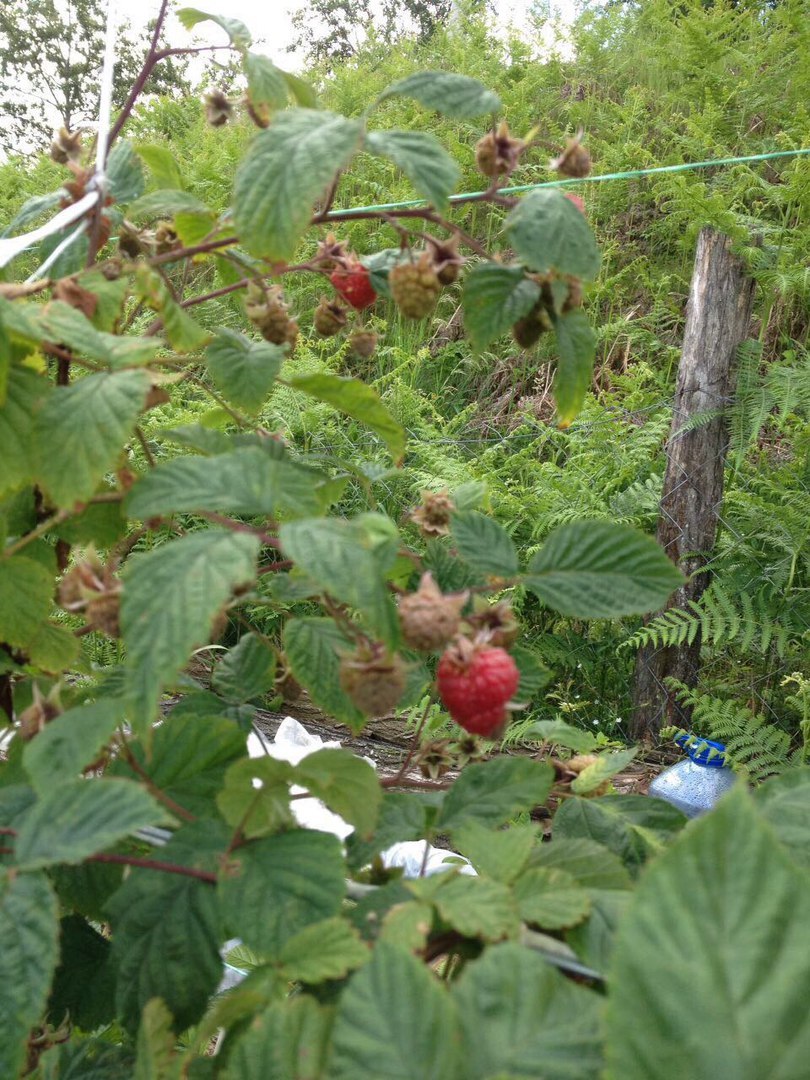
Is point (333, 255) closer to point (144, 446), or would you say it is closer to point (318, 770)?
point (144, 446)

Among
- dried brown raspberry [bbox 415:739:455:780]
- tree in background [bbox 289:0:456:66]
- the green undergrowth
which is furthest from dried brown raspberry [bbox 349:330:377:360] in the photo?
tree in background [bbox 289:0:456:66]

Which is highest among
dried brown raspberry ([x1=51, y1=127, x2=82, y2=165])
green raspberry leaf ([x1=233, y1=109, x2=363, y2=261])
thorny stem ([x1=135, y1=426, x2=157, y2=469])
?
dried brown raspberry ([x1=51, y1=127, x2=82, y2=165])

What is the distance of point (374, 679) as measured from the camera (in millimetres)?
382

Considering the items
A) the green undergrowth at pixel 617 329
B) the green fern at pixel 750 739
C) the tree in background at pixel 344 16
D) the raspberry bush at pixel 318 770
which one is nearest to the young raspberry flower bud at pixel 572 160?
the raspberry bush at pixel 318 770

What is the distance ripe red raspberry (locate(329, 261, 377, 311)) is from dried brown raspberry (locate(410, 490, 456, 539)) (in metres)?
0.13

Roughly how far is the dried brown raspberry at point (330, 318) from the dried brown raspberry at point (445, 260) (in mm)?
116

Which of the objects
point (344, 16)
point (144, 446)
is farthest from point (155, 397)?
point (344, 16)

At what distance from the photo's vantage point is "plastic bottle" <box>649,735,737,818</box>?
171 cm

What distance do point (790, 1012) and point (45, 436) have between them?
0.35 meters

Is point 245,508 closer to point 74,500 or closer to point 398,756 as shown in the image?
point 74,500

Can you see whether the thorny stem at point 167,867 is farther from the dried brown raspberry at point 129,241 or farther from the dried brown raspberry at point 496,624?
the dried brown raspberry at point 129,241

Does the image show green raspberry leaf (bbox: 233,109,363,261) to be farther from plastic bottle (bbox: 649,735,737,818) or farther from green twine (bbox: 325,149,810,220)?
plastic bottle (bbox: 649,735,737,818)

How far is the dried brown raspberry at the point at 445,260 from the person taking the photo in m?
0.49

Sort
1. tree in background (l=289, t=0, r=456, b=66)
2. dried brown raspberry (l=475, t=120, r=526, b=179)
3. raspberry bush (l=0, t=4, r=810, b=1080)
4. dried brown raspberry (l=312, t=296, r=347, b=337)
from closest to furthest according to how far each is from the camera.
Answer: raspberry bush (l=0, t=4, r=810, b=1080) → dried brown raspberry (l=475, t=120, r=526, b=179) → dried brown raspberry (l=312, t=296, r=347, b=337) → tree in background (l=289, t=0, r=456, b=66)
